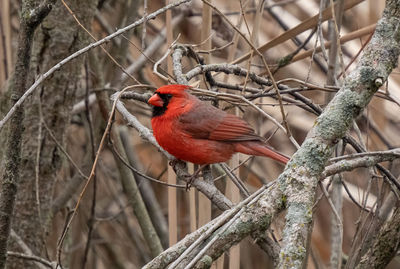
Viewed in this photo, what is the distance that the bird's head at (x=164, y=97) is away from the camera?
2.77 m

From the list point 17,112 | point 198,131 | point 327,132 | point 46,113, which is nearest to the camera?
point 327,132

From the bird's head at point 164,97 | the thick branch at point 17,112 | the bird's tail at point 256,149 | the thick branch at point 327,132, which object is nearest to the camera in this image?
the thick branch at point 327,132

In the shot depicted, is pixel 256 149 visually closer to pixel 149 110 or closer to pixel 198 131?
pixel 198 131

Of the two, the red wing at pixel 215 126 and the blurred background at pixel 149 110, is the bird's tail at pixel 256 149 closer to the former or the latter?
the red wing at pixel 215 126

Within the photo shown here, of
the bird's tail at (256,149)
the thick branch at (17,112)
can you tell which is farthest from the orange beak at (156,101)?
the thick branch at (17,112)

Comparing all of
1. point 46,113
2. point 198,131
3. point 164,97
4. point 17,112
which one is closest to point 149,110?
point 46,113

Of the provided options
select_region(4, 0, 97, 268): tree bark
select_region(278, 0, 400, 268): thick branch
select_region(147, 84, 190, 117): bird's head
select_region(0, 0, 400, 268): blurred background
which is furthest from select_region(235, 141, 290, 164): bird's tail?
select_region(278, 0, 400, 268): thick branch

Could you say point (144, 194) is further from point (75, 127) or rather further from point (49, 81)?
point (49, 81)

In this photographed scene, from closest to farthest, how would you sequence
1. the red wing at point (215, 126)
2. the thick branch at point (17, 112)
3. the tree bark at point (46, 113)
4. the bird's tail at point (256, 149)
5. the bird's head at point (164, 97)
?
the thick branch at point (17, 112) → the bird's head at point (164, 97) → the bird's tail at point (256, 149) → the red wing at point (215, 126) → the tree bark at point (46, 113)

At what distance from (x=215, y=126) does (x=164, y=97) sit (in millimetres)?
320

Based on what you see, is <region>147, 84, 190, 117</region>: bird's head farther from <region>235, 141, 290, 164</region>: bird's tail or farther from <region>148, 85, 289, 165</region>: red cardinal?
<region>235, 141, 290, 164</region>: bird's tail

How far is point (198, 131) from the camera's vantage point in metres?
3.03

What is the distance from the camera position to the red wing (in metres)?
2.99

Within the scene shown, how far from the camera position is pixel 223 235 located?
4.93 feet
